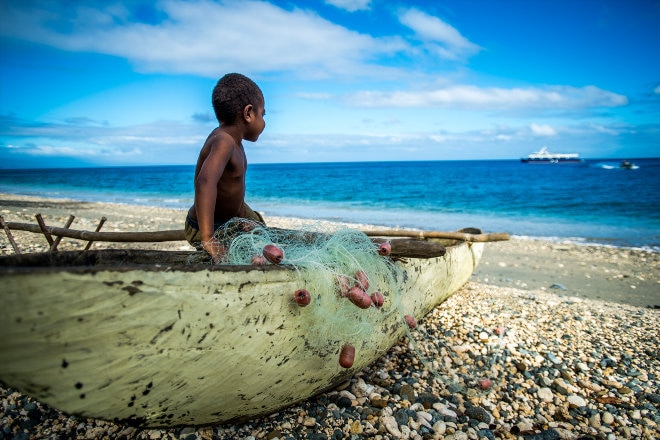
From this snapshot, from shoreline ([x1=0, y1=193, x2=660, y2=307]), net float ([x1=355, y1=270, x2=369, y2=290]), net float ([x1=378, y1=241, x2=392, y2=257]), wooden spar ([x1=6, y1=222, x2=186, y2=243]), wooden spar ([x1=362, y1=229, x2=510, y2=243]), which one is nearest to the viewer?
net float ([x1=355, y1=270, x2=369, y2=290])

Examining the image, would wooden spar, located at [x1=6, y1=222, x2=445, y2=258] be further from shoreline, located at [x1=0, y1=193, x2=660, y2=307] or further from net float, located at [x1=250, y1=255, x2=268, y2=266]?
shoreline, located at [x1=0, y1=193, x2=660, y2=307]

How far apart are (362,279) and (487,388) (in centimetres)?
176

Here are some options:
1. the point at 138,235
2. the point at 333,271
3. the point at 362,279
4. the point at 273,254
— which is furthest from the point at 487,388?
the point at 138,235

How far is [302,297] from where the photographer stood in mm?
2422

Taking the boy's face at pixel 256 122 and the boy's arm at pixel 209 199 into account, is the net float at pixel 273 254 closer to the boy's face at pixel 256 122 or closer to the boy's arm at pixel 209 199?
the boy's arm at pixel 209 199

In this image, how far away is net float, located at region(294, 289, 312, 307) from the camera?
2422 millimetres

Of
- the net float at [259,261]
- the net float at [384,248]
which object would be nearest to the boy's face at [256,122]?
the net float at [259,261]

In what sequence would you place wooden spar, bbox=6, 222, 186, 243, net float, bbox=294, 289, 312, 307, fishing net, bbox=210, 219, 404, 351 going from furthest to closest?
wooden spar, bbox=6, 222, 186, 243, fishing net, bbox=210, 219, 404, 351, net float, bbox=294, 289, 312, 307

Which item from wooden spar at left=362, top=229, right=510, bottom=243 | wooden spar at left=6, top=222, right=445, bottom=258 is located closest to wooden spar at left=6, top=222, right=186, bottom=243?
wooden spar at left=6, top=222, right=445, bottom=258

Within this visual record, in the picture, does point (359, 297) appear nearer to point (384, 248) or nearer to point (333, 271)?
point (333, 271)

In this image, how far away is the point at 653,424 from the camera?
3.07 metres

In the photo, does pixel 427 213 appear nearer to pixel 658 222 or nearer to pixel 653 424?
pixel 658 222

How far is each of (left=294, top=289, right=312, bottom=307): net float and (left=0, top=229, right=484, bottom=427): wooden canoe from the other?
0.08m

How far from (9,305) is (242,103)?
7.69 feet
